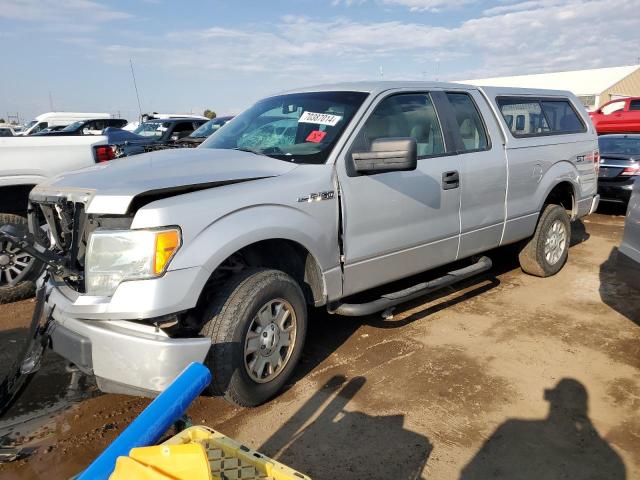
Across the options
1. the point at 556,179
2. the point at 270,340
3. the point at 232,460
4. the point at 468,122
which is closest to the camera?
the point at 232,460

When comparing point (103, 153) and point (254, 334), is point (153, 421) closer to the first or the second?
point (254, 334)

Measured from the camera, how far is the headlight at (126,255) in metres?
2.54

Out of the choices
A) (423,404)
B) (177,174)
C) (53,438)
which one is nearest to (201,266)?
(177,174)

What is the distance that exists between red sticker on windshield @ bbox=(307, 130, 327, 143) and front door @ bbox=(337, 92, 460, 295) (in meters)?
0.23

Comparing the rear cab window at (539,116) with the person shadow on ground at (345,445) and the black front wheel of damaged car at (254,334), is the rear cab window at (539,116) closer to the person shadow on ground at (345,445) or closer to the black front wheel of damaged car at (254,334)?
the black front wheel of damaged car at (254,334)

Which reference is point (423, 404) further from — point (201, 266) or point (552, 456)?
point (201, 266)

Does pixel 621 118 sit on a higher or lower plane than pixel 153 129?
lower

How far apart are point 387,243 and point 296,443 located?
5.02 ft

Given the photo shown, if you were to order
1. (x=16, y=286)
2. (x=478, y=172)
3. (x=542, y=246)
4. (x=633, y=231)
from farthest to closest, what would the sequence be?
(x=542, y=246) → (x=16, y=286) → (x=478, y=172) → (x=633, y=231)

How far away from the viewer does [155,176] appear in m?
2.86

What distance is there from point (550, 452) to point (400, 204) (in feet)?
5.94

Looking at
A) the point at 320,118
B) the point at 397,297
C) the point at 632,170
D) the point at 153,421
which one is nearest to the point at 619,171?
the point at 632,170

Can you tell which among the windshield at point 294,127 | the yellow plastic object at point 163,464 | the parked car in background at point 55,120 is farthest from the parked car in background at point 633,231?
the parked car in background at point 55,120

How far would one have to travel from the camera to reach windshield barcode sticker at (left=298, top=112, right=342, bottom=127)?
12.0ft
